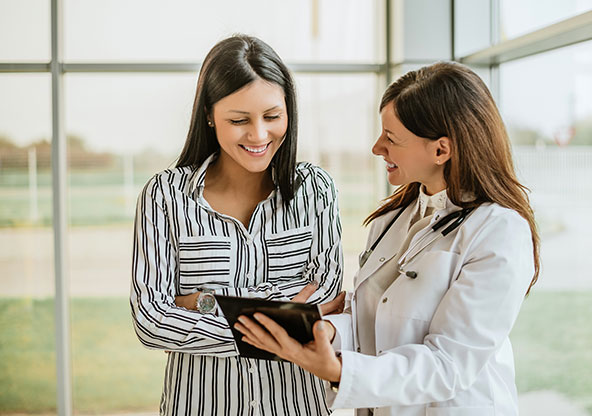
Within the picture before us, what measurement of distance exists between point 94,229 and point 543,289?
2.59 meters

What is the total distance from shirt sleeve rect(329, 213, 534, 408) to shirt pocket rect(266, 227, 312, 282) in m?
0.42

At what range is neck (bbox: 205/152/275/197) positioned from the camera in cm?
203

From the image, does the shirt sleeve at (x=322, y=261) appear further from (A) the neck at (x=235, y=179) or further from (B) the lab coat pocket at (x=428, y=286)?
(B) the lab coat pocket at (x=428, y=286)

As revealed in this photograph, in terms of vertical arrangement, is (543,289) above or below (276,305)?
below

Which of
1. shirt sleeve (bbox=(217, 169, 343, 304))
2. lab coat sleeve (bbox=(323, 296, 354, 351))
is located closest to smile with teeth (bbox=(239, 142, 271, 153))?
shirt sleeve (bbox=(217, 169, 343, 304))

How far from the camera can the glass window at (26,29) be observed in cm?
383

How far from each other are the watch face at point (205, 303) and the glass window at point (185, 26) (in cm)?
237

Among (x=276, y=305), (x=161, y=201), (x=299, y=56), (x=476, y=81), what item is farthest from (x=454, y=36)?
(x=276, y=305)

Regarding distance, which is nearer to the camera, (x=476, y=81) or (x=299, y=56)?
(x=476, y=81)

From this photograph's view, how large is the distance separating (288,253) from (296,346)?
0.40m

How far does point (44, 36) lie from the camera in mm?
3826

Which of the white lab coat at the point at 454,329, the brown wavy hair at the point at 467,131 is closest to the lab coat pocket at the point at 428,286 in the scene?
the white lab coat at the point at 454,329

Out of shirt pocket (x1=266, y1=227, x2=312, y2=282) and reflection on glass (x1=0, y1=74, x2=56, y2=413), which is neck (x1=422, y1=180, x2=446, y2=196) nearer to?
shirt pocket (x1=266, y1=227, x2=312, y2=282)

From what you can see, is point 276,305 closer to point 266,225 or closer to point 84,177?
point 266,225
